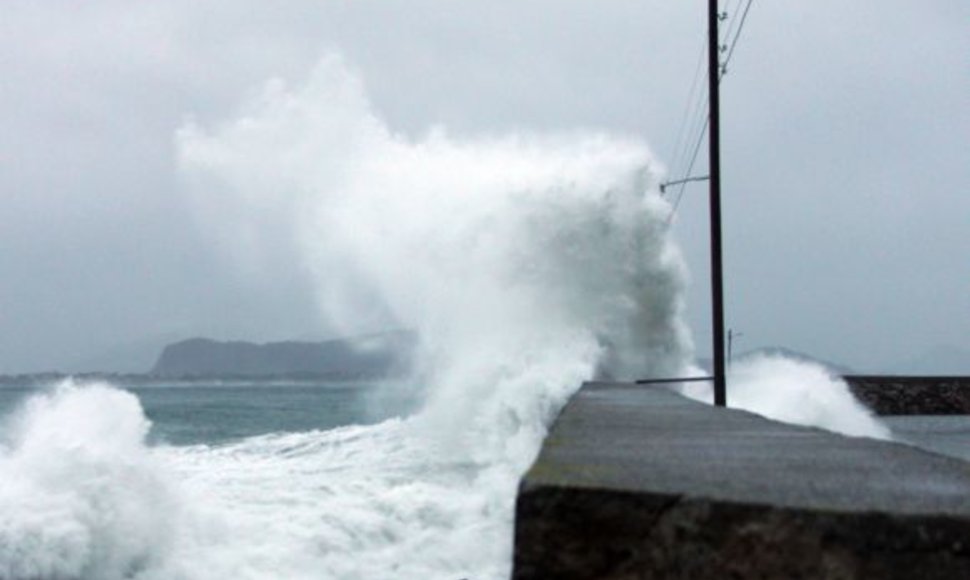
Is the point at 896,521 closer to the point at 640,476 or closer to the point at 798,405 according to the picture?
the point at 640,476

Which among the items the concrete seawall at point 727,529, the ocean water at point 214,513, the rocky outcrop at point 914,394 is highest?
the concrete seawall at point 727,529

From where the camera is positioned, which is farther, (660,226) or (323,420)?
(323,420)

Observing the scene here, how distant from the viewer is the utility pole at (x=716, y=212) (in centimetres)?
1533

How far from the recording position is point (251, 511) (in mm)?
10930

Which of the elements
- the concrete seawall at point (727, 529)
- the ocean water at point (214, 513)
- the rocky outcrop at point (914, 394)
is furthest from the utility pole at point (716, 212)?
the rocky outcrop at point (914, 394)

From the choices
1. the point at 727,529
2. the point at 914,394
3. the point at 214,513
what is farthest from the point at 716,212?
the point at 914,394

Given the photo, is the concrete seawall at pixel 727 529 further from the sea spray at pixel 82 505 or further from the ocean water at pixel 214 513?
the sea spray at pixel 82 505

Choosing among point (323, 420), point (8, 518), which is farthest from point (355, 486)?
point (323, 420)

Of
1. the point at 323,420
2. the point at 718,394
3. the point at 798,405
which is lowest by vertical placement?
the point at 323,420

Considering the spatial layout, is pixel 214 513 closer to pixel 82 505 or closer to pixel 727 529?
pixel 82 505

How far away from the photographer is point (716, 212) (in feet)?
52.8

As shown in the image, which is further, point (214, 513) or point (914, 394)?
point (914, 394)

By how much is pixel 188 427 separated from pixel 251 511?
24.8m

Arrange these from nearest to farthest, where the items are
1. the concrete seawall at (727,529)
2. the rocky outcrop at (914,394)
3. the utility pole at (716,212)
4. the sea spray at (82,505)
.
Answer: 1. the concrete seawall at (727,529)
2. the sea spray at (82,505)
3. the utility pole at (716,212)
4. the rocky outcrop at (914,394)
